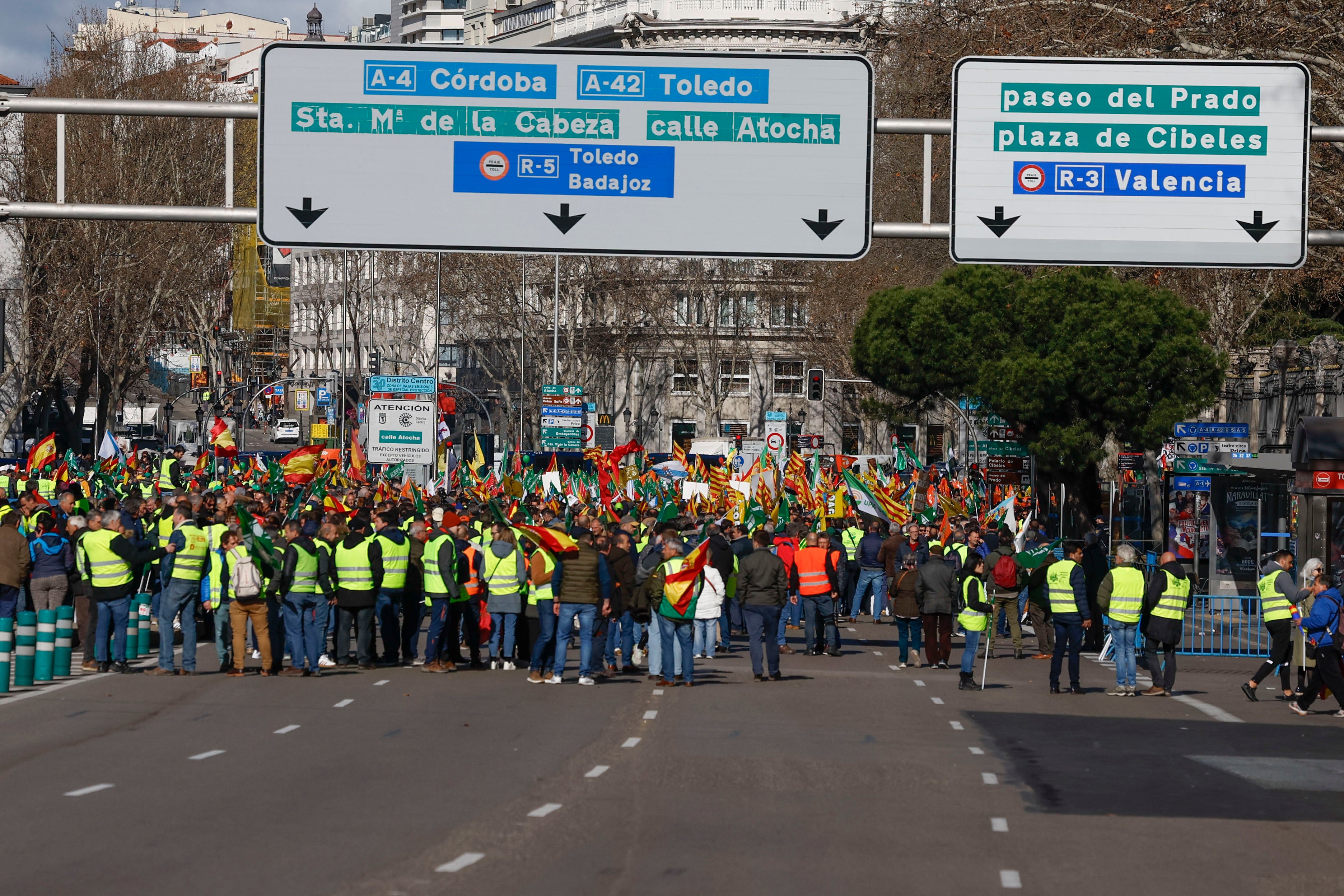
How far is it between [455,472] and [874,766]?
3099cm

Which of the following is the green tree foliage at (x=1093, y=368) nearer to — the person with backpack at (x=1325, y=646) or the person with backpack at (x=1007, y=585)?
the person with backpack at (x=1007, y=585)

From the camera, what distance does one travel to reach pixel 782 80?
42.4 ft

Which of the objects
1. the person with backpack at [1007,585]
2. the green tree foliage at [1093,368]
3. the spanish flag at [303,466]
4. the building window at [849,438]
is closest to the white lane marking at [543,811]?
the person with backpack at [1007,585]

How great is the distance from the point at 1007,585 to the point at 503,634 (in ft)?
21.1

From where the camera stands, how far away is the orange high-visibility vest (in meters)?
21.2

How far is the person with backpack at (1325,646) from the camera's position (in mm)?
16766

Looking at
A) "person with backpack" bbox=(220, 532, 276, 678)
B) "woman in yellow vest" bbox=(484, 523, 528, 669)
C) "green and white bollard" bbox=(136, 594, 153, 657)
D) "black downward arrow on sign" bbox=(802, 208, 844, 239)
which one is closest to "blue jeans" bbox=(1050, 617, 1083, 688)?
"woman in yellow vest" bbox=(484, 523, 528, 669)

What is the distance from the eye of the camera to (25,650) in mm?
16828

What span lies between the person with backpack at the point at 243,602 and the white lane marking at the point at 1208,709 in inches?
354

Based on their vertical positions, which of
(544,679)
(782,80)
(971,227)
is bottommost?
(544,679)

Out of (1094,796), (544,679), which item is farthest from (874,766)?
(544,679)

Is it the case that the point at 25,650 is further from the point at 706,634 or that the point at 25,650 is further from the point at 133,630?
the point at 706,634

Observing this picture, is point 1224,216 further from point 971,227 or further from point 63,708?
point 63,708

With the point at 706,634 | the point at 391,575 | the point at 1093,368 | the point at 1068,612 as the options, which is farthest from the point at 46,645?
the point at 1093,368
